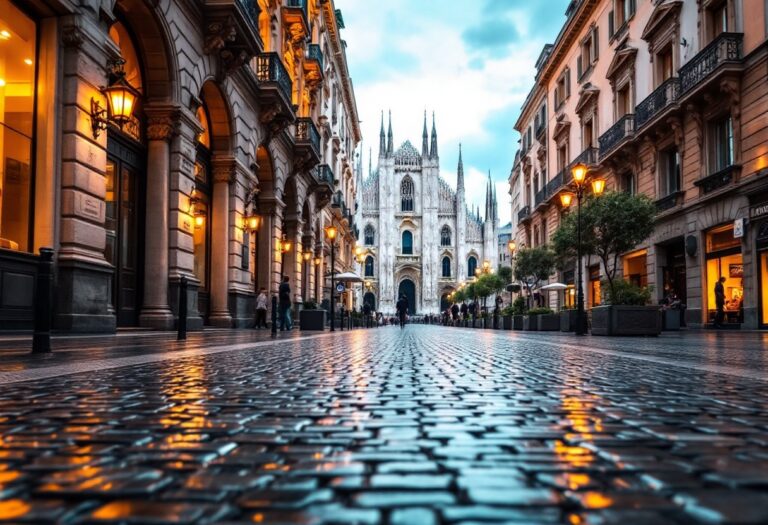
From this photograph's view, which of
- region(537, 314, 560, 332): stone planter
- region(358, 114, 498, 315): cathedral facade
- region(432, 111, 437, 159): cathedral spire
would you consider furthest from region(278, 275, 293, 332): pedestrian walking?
region(432, 111, 437, 159): cathedral spire

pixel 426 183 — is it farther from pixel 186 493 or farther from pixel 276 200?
pixel 186 493

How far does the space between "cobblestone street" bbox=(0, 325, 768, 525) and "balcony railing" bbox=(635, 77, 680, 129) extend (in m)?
20.5

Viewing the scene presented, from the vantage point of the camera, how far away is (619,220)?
19.0m

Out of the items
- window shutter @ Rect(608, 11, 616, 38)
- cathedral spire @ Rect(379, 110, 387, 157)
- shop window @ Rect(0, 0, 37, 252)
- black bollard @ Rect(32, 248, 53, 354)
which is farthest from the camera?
cathedral spire @ Rect(379, 110, 387, 157)

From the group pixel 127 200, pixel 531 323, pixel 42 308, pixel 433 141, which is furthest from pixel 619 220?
pixel 433 141

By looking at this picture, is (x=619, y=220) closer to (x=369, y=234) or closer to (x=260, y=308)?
(x=260, y=308)

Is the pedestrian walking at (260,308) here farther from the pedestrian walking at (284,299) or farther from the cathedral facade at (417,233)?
the cathedral facade at (417,233)

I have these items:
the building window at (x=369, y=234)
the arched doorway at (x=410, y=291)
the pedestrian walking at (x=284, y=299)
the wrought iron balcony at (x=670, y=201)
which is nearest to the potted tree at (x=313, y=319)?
the pedestrian walking at (x=284, y=299)

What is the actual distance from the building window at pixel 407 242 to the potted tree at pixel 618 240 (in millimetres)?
67422

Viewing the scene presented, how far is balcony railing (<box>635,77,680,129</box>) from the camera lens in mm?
22250

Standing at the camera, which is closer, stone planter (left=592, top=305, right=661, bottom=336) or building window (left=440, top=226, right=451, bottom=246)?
stone planter (left=592, top=305, right=661, bottom=336)

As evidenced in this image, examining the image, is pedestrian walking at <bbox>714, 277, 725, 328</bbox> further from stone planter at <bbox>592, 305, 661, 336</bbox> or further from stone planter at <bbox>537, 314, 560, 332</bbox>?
stone planter at <bbox>537, 314, 560, 332</bbox>

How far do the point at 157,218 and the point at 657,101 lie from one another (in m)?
18.3

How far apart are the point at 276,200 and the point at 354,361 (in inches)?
685
